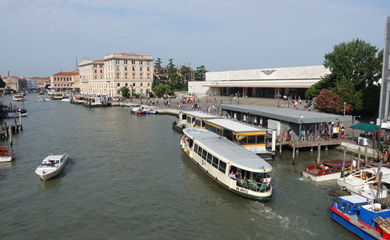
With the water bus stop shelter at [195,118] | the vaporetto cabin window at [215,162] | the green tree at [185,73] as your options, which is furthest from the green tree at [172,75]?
the vaporetto cabin window at [215,162]

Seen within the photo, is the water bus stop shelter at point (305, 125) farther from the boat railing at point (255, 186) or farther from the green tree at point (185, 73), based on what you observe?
the green tree at point (185, 73)


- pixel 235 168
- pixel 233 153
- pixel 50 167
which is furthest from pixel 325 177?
pixel 50 167

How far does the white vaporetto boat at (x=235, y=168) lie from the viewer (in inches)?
749

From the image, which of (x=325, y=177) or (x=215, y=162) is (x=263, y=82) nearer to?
(x=325, y=177)

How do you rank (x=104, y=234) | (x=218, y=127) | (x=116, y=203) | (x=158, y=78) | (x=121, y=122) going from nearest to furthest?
1. (x=104, y=234)
2. (x=116, y=203)
3. (x=218, y=127)
4. (x=121, y=122)
5. (x=158, y=78)

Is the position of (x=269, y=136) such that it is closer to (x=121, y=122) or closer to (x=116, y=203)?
(x=116, y=203)

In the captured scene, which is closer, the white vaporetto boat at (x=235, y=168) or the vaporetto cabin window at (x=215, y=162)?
the white vaporetto boat at (x=235, y=168)

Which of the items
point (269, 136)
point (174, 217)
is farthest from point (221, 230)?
point (269, 136)

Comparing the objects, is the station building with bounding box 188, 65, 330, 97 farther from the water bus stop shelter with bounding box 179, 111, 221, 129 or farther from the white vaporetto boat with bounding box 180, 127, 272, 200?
the white vaporetto boat with bounding box 180, 127, 272, 200

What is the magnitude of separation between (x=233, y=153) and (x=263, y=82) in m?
60.4

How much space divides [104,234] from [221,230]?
647cm

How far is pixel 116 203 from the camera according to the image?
19.8 meters

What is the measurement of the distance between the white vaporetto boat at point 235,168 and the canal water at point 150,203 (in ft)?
2.67

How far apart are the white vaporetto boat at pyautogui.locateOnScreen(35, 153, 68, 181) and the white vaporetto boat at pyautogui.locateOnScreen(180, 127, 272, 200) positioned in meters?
12.0
